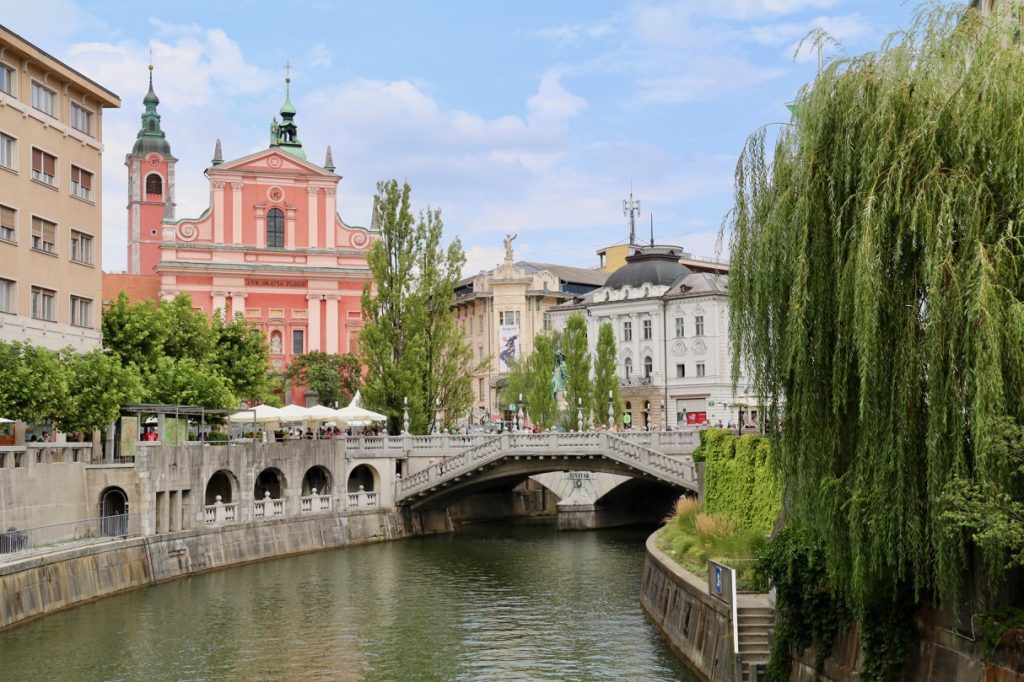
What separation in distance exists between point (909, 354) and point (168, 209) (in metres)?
107

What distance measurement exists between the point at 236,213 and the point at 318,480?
1146 inches

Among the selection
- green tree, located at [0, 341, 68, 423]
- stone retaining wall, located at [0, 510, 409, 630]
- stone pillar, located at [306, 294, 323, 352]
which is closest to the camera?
stone retaining wall, located at [0, 510, 409, 630]

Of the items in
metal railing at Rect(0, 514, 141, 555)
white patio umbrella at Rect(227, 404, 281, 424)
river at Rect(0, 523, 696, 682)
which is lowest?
river at Rect(0, 523, 696, 682)

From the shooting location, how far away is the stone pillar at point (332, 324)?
8512cm

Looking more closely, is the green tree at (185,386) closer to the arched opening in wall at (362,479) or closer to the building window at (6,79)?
the arched opening in wall at (362,479)

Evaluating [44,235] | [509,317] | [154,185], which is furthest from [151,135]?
[44,235]

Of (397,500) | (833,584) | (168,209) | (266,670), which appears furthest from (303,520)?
(168,209)

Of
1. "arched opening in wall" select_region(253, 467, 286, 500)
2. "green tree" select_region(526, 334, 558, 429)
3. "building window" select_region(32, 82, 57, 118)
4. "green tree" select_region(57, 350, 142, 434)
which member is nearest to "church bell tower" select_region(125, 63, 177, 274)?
"green tree" select_region(526, 334, 558, 429)

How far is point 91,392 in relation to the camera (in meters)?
41.3

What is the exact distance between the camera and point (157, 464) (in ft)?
141

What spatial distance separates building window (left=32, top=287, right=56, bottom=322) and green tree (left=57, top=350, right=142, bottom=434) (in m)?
2.87

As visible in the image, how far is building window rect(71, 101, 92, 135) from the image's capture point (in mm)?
46625

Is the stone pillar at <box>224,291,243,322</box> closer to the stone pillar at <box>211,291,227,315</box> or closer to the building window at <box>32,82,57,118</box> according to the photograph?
the stone pillar at <box>211,291,227,315</box>

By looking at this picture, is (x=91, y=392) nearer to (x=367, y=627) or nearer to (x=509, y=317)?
(x=367, y=627)
